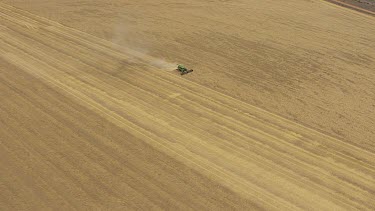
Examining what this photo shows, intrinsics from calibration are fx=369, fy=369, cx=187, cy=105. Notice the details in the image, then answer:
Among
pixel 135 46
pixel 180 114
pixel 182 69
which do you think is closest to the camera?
pixel 180 114

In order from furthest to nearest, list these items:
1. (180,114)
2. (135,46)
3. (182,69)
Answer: (135,46)
(182,69)
(180,114)

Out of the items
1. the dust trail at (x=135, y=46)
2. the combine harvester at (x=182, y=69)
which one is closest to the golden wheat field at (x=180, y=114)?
the dust trail at (x=135, y=46)

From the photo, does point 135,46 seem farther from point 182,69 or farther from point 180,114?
point 180,114

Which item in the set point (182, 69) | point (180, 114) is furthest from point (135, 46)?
point (180, 114)

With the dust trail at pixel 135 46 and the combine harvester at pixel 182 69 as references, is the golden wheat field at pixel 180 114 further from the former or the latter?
the combine harvester at pixel 182 69

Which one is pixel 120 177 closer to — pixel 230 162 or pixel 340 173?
pixel 230 162

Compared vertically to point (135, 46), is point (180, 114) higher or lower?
higher

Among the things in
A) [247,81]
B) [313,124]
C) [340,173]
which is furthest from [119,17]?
[340,173]
